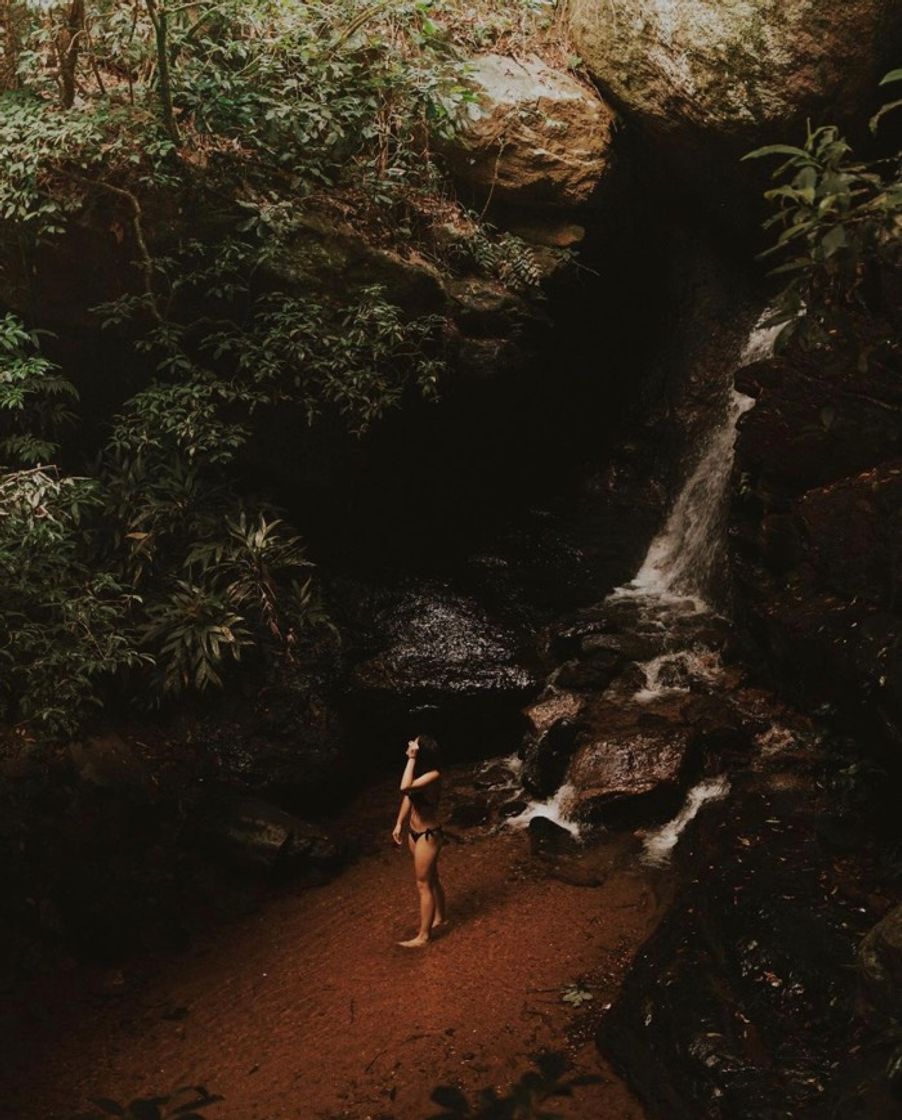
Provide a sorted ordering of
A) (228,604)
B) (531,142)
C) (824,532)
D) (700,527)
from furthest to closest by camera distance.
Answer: (700,527) < (531,142) < (228,604) < (824,532)

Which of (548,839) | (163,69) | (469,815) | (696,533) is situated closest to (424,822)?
(548,839)

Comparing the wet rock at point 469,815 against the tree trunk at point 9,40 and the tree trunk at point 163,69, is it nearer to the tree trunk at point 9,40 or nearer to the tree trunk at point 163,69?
the tree trunk at point 163,69

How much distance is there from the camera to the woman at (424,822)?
273 inches

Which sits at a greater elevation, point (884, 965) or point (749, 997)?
point (884, 965)

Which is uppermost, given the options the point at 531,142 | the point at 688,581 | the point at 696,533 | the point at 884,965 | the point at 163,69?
the point at 163,69

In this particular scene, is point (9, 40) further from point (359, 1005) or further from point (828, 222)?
point (359, 1005)

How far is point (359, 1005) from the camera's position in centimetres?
646

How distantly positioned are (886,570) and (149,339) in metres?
7.29

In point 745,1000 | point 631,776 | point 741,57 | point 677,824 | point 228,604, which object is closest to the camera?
point 745,1000

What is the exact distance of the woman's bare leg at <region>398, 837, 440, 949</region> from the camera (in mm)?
6918

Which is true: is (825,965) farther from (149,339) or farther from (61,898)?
(149,339)

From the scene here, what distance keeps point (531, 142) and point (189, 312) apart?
432cm

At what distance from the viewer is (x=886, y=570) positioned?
693 centimetres

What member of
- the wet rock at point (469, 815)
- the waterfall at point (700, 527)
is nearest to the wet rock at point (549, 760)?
the wet rock at point (469, 815)
